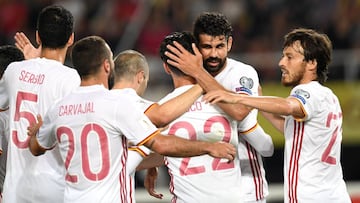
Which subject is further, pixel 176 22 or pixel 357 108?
pixel 176 22

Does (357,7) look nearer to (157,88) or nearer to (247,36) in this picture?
(247,36)

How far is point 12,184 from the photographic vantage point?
24.8ft

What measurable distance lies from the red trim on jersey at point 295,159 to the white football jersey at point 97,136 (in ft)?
4.02

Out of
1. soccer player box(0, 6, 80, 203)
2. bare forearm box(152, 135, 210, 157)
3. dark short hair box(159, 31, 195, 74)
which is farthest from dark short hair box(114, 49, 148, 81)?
bare forearm box(152, 135, 210, 157)

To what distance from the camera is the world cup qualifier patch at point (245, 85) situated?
7497 millimetres

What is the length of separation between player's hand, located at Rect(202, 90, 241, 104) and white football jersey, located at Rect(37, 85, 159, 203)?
45 centimetres

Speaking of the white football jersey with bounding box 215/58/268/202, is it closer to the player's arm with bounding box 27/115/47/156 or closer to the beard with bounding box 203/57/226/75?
the beard with bounding box 203/57/226/75

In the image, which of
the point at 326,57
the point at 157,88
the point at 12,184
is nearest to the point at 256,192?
the point at 326,57

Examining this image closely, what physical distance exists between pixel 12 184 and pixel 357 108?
286 inches

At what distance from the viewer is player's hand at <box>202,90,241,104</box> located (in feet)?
22.4

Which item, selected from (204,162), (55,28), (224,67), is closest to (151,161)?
(204,162)

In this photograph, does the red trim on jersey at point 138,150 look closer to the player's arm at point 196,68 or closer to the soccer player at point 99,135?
the soccer player at point 99,135

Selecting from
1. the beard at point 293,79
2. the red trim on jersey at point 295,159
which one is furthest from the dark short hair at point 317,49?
the red trim on jersey at point 295,159

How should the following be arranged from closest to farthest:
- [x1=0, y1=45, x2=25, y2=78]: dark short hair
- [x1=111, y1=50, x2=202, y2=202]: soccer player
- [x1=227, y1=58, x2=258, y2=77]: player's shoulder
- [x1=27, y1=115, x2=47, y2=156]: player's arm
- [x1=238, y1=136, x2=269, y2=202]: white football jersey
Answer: [x1=111, y1=50, x2=202, y2=202]: soccer player, [x1=27, y1=115, x2=47, y2=156]: player's arm, [x1=227, y1=58, x2=258, y2=77]: player's shoulder, [x1=238, y1=136, x2=269, y2=202]: white football jersey, [x1=0, y1=45, x2=25, y2=78]: dark short hair
